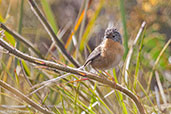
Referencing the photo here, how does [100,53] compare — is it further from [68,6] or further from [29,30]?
[68,6]

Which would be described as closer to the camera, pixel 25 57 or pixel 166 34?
pixel 25 57

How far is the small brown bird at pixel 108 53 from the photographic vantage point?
140 centimetres

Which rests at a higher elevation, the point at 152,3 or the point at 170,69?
the point at 152,3

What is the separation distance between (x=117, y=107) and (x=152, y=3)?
179 centimetres

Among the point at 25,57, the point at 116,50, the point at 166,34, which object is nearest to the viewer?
the point at 25,57

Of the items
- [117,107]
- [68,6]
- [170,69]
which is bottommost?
[170,69]

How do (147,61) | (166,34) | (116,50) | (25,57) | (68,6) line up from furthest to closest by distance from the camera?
1. (68,6)
2. (166,34)
3. (147,61)
4. (116,50)
5. (25,57)

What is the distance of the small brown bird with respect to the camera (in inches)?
55.2

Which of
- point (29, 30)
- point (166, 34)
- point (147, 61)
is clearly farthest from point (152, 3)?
point (29, 30)

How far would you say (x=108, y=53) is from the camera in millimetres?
1436

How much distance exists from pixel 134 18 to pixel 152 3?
34 centimetres

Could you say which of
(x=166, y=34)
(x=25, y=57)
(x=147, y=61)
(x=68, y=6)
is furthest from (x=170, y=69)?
(x=68, y=6)

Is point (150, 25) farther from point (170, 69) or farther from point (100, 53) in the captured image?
point (100, 53)

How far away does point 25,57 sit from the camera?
92 centimetres
